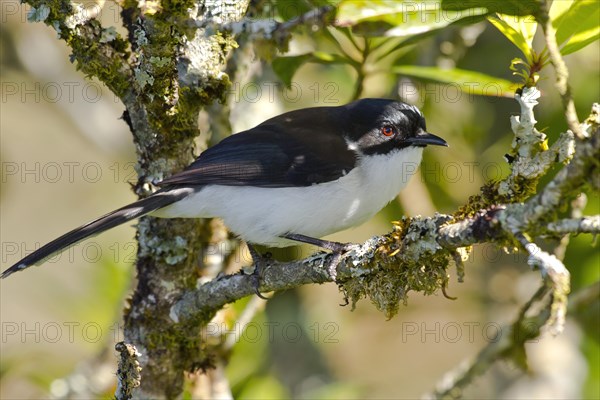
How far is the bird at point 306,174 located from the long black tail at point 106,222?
21cm

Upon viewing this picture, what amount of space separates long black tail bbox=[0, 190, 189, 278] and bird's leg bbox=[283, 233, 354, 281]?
2.29 ft

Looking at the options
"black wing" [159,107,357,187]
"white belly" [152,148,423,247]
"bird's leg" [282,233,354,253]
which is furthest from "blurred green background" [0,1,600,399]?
"bird's leg" [282,233,354,253]

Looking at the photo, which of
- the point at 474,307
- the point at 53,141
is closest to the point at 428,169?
the point at 474,307

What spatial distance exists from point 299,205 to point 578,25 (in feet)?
5.26

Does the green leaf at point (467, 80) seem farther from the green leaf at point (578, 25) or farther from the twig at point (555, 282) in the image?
the twig at point (555, 282)

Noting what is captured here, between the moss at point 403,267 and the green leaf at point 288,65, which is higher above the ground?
the green leaf at point 288,65

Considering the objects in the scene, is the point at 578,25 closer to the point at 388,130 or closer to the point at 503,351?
the point at 388,130

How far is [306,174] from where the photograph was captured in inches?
153

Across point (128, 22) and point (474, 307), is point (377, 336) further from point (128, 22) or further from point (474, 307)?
point (128, 22)

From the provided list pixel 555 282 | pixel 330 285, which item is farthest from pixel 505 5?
pixel 330 285

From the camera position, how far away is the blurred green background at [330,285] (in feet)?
14.6

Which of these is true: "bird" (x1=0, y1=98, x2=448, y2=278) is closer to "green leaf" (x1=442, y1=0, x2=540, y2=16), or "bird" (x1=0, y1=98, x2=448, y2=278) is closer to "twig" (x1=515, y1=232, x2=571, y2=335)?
"green leaf" (x1=442, y1=0, x2=540, y2=16)

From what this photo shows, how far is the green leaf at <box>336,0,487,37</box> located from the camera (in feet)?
10.3

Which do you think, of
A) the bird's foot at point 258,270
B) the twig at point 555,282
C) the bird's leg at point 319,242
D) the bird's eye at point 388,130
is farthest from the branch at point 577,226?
the bird's eye at point 388,130
